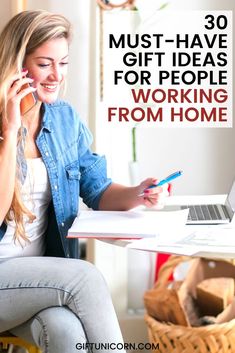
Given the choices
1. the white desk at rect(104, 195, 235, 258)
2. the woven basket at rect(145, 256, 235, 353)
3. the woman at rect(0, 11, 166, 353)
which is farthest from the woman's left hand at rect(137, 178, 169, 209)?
the woven basket at rect(145, 256, 235, 353)

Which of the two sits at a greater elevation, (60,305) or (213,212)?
(213,212)

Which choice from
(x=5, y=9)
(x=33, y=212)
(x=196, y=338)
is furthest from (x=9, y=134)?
(x=196, y=338)

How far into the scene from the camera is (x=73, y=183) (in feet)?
5.89

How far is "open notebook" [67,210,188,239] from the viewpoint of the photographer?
1549mm

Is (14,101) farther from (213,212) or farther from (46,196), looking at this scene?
(213,212)

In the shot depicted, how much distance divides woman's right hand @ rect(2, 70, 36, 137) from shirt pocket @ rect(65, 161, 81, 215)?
24 cm

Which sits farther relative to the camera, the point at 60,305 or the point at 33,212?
the point at 33,212

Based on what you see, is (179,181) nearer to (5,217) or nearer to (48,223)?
(48,223)

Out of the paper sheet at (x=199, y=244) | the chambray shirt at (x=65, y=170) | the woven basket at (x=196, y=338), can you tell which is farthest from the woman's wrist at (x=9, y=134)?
the woven basket at (x=196, y=338)

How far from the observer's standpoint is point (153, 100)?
96.5 inches

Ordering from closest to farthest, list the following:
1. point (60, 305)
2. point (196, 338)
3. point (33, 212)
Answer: point (60, 305), point (33, 212), point (196, 338)

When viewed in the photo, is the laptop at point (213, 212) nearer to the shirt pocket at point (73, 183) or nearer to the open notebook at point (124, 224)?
the open notebook at point (124, 224)

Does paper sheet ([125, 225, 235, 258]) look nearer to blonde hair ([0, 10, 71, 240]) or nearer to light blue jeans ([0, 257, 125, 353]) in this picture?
light blue jeans ([0, 257, 125, 353])

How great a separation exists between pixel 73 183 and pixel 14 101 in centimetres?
30
